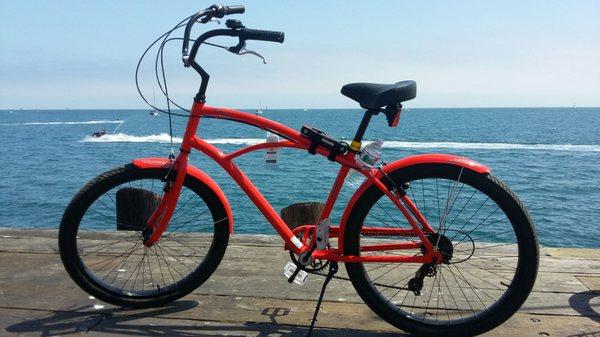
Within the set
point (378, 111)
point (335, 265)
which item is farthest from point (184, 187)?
point (378, 111)

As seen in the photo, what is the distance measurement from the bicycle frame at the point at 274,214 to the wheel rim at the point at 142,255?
0.18 m

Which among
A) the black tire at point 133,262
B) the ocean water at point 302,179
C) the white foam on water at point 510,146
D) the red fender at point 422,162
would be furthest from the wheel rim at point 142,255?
the white foam on water at point 510,146

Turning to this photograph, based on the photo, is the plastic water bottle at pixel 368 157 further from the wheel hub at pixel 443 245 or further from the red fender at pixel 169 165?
the red fender at pixel 169 165

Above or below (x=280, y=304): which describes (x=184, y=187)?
above

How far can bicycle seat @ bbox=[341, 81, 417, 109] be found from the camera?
106 inches

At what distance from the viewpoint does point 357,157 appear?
2859 millimetres

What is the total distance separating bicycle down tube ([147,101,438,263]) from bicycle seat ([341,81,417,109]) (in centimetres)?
31

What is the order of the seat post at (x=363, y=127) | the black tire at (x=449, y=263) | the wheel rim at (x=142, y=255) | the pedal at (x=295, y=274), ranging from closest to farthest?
the black tire at (x=449, y=263)
the seat post at (x=363, y=127)
the pedal at (x=295, y=274)
the wheel rim at (x=142, y=255)

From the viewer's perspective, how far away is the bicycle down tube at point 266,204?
282cm

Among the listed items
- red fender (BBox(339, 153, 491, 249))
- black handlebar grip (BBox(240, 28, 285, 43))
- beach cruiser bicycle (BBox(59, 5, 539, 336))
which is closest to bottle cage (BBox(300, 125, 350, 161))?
beach cruiser bicycle (BBox(59, 5, 539, 336))

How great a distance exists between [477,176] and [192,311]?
1774 mm

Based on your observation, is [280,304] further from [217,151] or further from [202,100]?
[202,100]

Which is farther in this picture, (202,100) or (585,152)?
(585,152)

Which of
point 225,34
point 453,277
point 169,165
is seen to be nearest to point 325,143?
point 225,34
